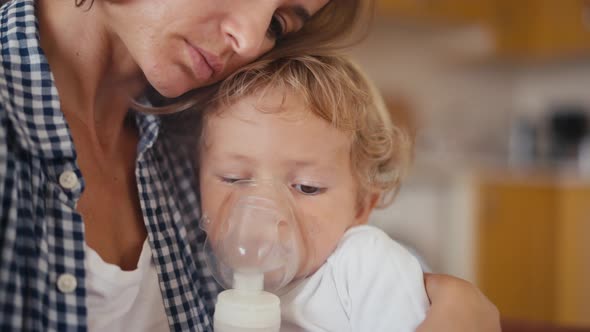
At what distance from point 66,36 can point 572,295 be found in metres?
3.08

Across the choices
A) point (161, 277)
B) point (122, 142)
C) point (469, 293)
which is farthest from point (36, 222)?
point (469, 293)

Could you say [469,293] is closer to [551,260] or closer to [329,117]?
[329,117]

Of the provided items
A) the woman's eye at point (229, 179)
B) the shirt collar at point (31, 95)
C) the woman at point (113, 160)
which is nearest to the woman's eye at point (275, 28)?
the woman at point (113, 160)

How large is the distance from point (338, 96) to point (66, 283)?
0.46 metres

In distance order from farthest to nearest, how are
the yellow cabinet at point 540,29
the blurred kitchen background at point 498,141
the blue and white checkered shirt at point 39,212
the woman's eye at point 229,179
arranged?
the yellow cabinet at point 540,29
the blurred kitchen background at point 498,141
the woman's eye at point 229,179
the blue and white checkered shirt at point 39,212

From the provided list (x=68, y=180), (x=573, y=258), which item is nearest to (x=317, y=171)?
(x=68, y=180)

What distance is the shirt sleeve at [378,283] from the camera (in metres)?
0.88

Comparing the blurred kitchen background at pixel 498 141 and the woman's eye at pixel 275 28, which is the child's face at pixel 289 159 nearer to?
the woman's eye at pixel 275 28

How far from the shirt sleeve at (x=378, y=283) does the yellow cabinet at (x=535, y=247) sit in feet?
8.59

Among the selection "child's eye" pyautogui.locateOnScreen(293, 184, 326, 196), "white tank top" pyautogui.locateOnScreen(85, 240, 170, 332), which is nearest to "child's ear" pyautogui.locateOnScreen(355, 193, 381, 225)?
"child's eye" pyautogui.locateOnScreen(293, 184, 326, 196)

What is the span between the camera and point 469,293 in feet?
2.86

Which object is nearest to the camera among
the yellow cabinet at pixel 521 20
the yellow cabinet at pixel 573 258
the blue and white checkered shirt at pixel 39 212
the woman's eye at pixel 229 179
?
the blue and white checkered shirt at pixel 39 212

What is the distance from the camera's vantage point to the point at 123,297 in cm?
90

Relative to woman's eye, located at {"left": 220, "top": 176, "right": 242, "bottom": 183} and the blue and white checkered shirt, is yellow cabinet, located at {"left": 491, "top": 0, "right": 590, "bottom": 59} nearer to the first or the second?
woman's eye, located at {"left": 220, "top": 176, "right": 242, "bottom": 183}
